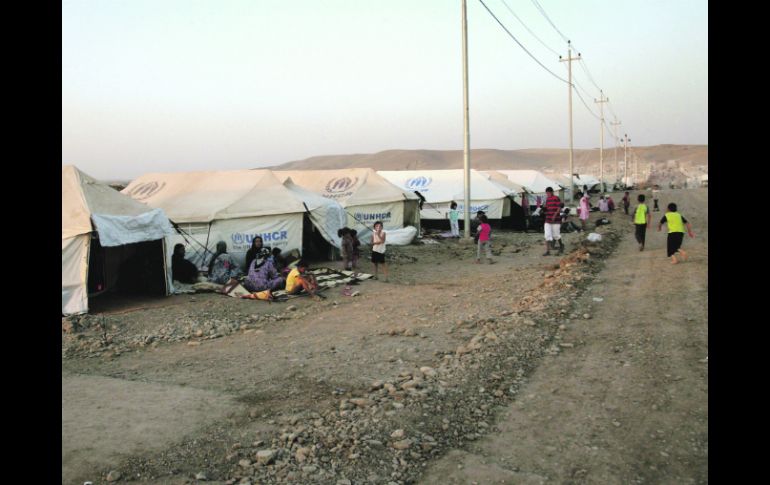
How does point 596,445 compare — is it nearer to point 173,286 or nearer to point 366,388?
point 366,388

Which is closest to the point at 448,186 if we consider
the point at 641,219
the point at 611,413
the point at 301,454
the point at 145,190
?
the point at 641,219

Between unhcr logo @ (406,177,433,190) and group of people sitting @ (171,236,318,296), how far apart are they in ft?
44.8

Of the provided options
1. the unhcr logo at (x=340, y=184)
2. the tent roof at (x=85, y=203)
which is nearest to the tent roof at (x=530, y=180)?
the unhcr logo at (x=340, y=184)

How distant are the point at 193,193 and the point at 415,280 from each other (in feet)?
21.1

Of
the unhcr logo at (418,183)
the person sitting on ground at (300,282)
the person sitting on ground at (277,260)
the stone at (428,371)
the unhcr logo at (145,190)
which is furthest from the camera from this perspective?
the unhcr logo at (418,183)

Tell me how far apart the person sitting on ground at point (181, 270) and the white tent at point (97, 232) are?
1.93 feet

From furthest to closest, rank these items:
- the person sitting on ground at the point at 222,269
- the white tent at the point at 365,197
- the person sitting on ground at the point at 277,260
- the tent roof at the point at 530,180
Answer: the tent roof at the point at 530,180, the white tent at the point at 365,197, the person sitting on ground at the point at 277,260, the person sitting on ground at the point at 222,269

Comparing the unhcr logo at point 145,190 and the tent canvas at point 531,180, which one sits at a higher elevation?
the tent canvas at point 531,180

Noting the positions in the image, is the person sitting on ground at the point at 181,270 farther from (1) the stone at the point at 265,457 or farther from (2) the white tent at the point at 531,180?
(2) the white tent at the point at 531,180

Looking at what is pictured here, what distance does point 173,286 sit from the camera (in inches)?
463

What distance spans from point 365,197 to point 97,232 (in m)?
11.1

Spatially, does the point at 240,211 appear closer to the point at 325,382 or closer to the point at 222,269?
the point at 222,269

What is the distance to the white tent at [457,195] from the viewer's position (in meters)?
25.5

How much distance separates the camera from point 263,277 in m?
11.3
